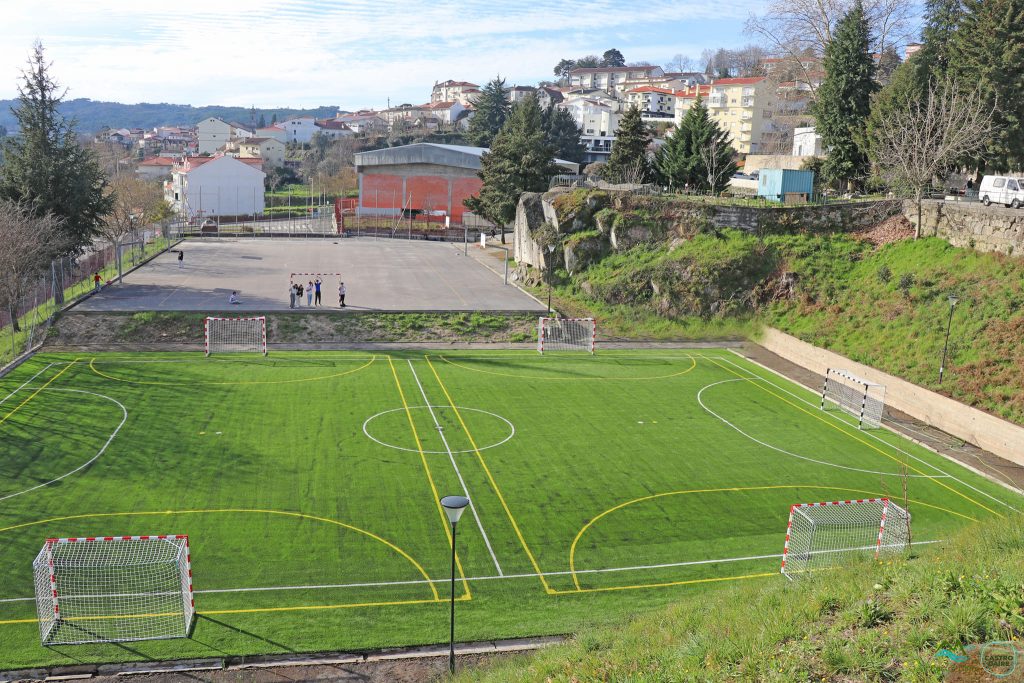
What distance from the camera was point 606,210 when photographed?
156 feet

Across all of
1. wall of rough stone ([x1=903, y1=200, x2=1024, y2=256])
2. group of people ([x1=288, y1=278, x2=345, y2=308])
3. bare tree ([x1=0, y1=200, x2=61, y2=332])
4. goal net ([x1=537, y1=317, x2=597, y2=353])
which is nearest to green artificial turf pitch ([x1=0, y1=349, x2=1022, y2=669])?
bare tree ([x1=0, y1=200, x2=61, y2=332])

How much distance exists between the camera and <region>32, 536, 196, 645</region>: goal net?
1525 cm

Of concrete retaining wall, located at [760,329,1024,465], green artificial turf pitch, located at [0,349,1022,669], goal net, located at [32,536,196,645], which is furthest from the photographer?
concrete retaining wall, located at [760,329,1024,465]

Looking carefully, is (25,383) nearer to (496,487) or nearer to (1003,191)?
(496,487)

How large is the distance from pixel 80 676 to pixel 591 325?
28256mm

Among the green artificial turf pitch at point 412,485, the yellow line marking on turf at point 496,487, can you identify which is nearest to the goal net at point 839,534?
the green artificial turf pitch at point 412,485

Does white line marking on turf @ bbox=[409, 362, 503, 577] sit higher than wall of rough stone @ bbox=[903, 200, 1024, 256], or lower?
lower

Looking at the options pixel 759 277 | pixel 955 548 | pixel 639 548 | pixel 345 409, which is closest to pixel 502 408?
pixel 345 409

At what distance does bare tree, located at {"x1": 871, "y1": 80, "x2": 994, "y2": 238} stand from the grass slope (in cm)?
Answer: 3163

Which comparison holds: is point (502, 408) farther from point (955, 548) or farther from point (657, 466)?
point (955, 548)

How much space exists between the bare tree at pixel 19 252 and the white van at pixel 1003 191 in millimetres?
44119

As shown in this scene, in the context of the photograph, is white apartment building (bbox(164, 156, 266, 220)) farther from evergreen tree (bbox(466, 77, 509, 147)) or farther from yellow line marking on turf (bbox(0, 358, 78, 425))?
yellow line marking on turf (bbox(0, 358, 78, 425))

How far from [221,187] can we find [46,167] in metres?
64.7

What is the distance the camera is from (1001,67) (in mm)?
44469
